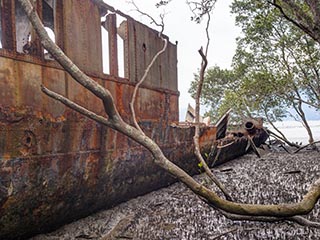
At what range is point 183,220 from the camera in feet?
14.8

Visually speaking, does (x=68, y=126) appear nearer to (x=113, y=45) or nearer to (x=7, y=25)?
(x=7, y=25)

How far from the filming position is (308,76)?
16109 mm

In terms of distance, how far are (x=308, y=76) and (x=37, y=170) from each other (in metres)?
15.7

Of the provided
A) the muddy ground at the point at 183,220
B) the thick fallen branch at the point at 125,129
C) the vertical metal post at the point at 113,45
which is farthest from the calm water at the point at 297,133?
the thick fallen branch at the point at 125,129

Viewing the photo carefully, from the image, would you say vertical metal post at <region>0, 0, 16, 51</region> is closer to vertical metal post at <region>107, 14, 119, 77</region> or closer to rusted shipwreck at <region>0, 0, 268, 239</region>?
rusted shipwreck at <region>0, 0, 268, 239</region>

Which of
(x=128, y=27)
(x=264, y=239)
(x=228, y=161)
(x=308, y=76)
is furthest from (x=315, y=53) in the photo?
(x=264, y=239)

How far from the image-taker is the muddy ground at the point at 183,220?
12.5 ft

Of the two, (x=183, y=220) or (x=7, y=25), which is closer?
(x=7, y=25)

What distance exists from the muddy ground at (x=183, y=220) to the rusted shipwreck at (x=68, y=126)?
0.25m

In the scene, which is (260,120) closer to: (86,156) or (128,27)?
(128,27)

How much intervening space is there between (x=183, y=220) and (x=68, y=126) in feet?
6.88

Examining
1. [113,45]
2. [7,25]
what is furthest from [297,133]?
[7,25]

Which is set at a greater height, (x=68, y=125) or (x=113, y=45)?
(x=113, y=45)

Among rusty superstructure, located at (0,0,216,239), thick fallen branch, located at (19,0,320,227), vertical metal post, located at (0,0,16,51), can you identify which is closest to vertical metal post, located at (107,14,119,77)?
rusty superstructure, located at (0,0,216,239)
